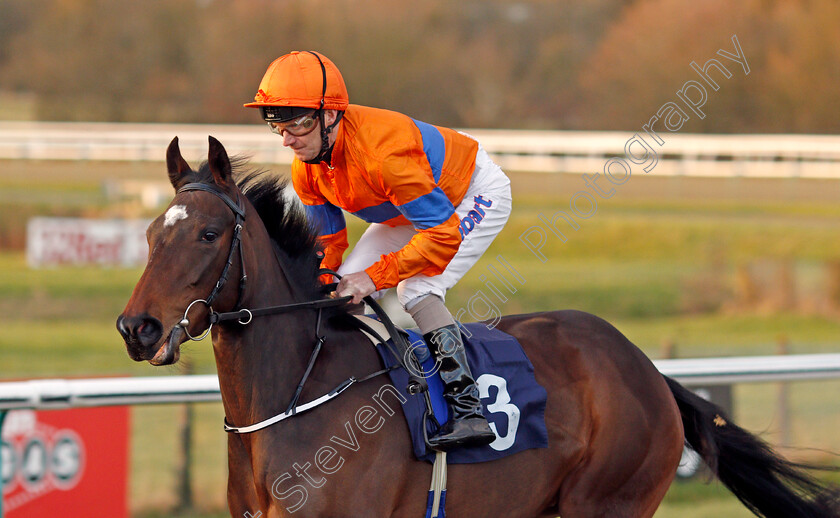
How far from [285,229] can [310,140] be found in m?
0.26

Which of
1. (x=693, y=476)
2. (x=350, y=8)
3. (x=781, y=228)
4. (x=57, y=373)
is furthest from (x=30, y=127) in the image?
(x=693, y=476)

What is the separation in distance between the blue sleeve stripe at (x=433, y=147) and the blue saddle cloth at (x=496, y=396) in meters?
0.50

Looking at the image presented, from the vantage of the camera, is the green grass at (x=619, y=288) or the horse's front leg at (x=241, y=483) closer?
the horse's front leg at (x=241, y=483)

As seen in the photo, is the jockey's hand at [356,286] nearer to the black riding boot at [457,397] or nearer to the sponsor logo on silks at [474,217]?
the black riding boot at [457,397]

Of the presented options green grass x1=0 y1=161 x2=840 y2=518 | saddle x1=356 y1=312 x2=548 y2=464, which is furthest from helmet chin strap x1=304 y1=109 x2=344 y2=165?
green grass x1=0 y1=161 x2=840 y2=518

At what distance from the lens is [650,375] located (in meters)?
2.95

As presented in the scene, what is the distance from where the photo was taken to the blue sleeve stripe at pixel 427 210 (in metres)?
2.54

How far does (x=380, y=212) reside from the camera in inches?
110

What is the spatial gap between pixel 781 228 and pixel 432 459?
15222 mm

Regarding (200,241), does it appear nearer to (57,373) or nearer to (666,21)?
(57,373)

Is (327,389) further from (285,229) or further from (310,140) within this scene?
(310,140)

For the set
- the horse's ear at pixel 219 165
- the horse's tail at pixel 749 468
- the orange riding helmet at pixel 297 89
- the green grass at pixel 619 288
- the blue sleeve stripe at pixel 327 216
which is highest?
the green grass at pixel 619 288

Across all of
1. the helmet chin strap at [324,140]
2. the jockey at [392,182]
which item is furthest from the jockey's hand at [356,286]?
the helmet chin strap at [324,140]

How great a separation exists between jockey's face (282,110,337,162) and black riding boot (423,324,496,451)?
622 mm
